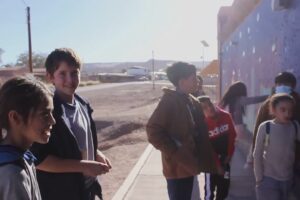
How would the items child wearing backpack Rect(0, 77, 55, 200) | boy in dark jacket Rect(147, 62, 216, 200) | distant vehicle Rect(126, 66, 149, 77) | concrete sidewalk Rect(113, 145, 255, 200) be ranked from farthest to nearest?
1. distant vehicle Rect(126, 66, 149, 77)
2. concrete sidewalk Rect(113, 145, 255, 200)
3. boy in dark jacket Rect(147, 62, 216, 200)
4. child wearing backpack Rect(0, 77, 55, 200)

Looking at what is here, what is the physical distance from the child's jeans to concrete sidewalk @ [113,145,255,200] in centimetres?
220

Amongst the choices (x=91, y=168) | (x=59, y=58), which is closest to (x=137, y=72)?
(x=59, y=58)

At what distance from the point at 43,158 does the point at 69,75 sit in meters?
0.58

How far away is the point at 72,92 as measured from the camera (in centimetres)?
312

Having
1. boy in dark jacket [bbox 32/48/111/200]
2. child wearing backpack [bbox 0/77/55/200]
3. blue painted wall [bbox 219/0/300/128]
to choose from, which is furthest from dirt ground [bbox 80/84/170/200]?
child wearing backpack [bbox 0/77/55/200]

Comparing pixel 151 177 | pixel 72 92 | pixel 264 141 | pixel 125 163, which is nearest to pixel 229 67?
pixel 125 163

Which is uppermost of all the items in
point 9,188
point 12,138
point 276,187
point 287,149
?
point 12,138

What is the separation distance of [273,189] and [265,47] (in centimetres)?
391

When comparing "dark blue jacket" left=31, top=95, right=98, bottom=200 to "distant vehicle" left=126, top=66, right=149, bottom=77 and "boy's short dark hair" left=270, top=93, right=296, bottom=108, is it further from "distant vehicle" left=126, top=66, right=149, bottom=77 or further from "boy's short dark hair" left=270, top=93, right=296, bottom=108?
"distant vehicle" left=126, top=66, right=149, bottom=77

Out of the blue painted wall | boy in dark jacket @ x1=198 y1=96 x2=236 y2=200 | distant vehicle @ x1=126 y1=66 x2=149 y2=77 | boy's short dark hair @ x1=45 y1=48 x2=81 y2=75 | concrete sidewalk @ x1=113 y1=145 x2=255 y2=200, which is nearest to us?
boy's short dark hair @ x1=45 y1=48 x2=81 y2=75

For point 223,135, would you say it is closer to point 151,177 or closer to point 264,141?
point 264,141

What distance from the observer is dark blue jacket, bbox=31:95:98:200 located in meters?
2.84

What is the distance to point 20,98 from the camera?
2.10 metres

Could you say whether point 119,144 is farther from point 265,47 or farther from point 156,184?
point 265,47
